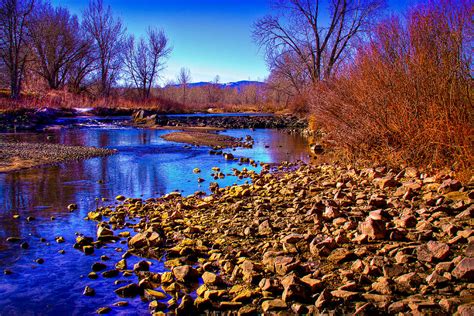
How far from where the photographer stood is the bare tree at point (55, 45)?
132 ft

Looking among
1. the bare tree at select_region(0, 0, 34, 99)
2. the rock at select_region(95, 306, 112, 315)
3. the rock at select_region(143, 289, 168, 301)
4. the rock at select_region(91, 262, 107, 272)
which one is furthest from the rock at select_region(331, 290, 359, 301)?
the bare tree at select_region(0, 0, 34, 99)

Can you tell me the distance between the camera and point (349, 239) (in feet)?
13.7

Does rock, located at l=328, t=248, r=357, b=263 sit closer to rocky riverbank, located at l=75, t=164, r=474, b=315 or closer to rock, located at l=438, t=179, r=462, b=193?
rocky riverbank, located at l=75, t=164, r=474, b=315

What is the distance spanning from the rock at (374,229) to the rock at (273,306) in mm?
1399

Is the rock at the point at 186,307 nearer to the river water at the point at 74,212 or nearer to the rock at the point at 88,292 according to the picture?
the river water at the point at 74,212

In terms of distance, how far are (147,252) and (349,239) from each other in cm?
226

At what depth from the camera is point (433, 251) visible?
348 centimetres

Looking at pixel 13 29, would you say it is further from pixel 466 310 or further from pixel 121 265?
pixel 466 310

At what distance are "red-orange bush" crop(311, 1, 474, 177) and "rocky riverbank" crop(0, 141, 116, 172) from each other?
811cm

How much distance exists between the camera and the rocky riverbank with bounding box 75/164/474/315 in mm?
3096

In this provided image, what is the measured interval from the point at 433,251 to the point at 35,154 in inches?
469

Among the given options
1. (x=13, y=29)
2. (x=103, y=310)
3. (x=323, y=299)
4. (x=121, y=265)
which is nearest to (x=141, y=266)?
Answer: (x=121, y=265)

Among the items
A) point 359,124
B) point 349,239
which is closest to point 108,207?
point 349,239

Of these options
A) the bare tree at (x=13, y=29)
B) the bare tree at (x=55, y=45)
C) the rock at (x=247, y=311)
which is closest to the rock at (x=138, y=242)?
the rock at (x=247, y=311)
